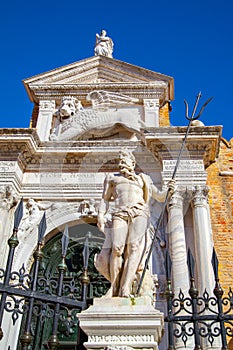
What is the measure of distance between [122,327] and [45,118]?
7.80 metres

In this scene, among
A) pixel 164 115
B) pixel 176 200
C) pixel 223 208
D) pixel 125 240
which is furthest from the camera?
pixel 164 115

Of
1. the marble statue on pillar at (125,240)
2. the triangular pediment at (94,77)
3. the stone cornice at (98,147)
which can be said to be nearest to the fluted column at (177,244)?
the stone cornice at (98,147)

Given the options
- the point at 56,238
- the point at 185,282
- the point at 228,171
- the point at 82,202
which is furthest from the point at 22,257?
the point at 228,171

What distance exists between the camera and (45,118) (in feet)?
33.5

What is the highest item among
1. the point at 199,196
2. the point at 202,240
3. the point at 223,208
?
the point at 223,208

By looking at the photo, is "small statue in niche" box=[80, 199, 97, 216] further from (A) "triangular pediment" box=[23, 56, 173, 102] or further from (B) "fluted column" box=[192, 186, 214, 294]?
(A) "triangular pediment" box=[23, 56, 173, 102]

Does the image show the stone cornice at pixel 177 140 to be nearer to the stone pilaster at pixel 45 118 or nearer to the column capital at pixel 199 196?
the column capital at pixel 199 196

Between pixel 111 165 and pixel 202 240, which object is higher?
pixel 111 165

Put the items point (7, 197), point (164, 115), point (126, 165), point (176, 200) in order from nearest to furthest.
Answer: point (126, 165)
point (176, 200)
point (7, 197)
point (164, 115)

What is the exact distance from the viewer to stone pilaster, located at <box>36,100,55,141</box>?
388 inches

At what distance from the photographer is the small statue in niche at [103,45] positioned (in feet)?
40.3

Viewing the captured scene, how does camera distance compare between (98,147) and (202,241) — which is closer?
(202,241)

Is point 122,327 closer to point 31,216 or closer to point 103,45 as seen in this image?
point 31,216

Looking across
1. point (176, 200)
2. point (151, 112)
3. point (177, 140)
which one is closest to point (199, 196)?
point (176, 200)
